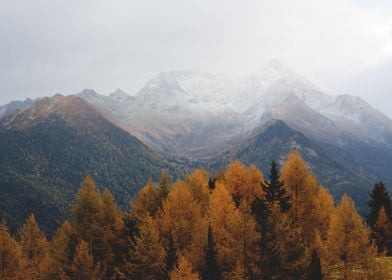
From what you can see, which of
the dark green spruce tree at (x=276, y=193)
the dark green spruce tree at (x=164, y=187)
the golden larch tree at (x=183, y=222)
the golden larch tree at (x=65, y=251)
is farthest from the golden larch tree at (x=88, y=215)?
the dark green spruce tree at (x=276, y=193)

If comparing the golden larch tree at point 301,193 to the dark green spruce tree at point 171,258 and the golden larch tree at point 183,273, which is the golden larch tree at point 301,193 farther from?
the golden larch tree at point 183,273

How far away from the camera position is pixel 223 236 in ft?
183

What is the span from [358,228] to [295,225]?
11020mm

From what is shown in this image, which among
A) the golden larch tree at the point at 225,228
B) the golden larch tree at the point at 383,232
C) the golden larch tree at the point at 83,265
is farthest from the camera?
the golden larch tree at the point at 383,232

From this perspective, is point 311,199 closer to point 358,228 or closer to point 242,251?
point 358,228

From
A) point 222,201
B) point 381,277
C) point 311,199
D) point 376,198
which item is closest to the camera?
point 381,277

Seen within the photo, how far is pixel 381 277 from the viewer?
1822 inches

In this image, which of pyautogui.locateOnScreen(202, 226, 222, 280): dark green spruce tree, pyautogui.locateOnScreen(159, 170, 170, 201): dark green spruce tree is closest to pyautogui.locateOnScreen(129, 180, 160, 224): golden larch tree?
pyautogui.locateOnScreen(159, 170, 170, 201): dark green spruce tree

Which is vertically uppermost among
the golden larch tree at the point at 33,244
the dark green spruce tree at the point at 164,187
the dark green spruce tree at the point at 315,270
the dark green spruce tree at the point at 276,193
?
the dark green spruce tree at the point at 276,193

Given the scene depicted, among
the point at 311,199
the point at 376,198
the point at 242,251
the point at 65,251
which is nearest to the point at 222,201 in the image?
the point at 242,251

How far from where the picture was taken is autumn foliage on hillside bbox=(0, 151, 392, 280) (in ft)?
163

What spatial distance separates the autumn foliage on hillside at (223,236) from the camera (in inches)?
1959

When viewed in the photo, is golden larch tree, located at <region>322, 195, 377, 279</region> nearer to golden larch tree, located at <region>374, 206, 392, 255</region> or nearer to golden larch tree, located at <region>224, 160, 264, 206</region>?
golden larch tree, located at <region>224, 160, 264, 206</region>

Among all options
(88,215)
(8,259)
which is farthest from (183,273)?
(8,259)
